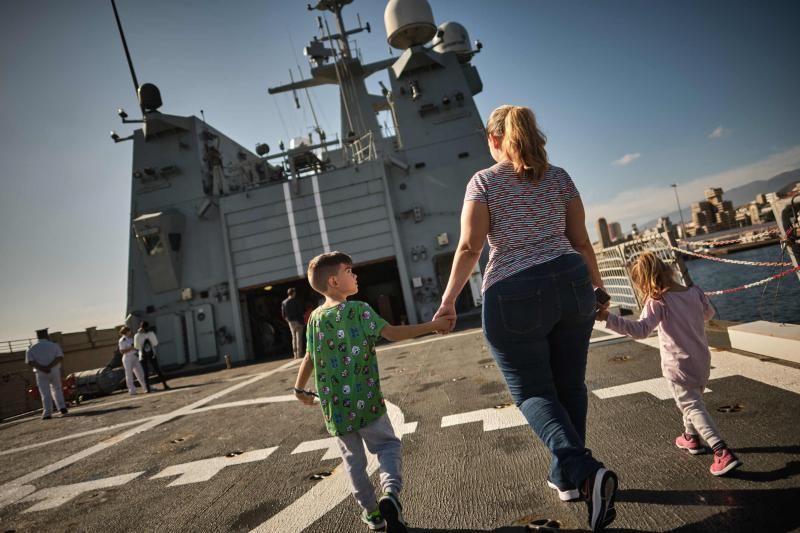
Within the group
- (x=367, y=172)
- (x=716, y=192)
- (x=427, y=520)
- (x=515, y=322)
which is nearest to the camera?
(x=515, y=322)

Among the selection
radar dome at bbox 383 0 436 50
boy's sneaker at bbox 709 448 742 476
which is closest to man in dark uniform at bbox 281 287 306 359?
boy's sneaker at bbox 709 448 742 476

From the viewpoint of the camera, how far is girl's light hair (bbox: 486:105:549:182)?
5.95 feet

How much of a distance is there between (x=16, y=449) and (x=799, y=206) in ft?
34.7

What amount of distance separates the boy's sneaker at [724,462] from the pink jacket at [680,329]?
0.36 metres

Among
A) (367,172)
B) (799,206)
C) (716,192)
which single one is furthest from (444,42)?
(716,192)

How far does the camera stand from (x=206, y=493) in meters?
2.94

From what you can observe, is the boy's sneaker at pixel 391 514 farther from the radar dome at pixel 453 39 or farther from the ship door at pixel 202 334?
the radar dome at pixel 453 39

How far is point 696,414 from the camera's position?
215cm

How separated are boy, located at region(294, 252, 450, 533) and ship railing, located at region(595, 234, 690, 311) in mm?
5100

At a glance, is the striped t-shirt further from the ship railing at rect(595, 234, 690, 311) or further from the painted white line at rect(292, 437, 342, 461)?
the ship railing at rect(595, 234, 690, 311)

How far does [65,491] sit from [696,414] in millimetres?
4873

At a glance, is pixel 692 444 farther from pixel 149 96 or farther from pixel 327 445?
pixel 149 96

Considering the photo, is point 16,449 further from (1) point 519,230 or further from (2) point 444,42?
(2) point 444,42

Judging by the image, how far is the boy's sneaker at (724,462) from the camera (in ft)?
6.31
